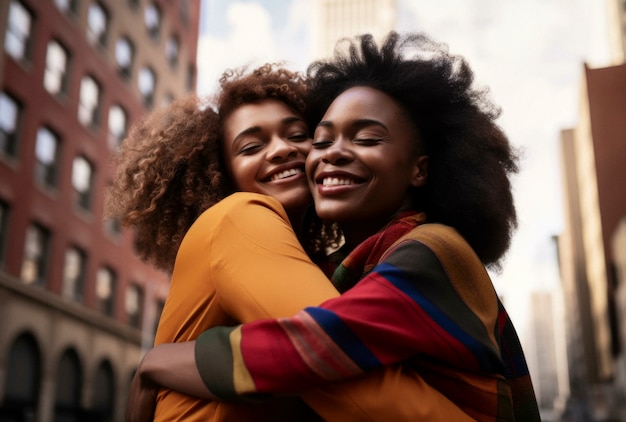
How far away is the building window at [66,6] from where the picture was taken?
86.0 ft

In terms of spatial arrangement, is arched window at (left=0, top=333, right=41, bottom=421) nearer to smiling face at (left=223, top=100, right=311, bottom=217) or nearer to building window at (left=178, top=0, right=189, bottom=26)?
smiling face at (left=223, top=100, right=311, bottom=217)

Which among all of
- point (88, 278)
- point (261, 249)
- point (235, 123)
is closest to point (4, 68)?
point (88, 278)

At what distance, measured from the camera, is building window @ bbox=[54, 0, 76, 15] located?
86.0 feet

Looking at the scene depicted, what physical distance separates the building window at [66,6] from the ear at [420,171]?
25724 millimetres

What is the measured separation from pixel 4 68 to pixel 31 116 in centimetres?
186

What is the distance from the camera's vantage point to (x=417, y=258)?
2.24 m

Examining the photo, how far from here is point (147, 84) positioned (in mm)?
34188

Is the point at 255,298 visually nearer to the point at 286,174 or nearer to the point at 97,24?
the point at 286,174

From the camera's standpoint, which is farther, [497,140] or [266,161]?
[266,161]

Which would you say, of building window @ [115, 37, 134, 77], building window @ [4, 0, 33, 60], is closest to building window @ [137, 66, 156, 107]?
building window @ [115, 37, 134, 77]

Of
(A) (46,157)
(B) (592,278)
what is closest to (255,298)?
(A) (46,157)

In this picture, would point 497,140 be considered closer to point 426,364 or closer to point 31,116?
point 426,364

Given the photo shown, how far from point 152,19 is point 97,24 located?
19.4ft

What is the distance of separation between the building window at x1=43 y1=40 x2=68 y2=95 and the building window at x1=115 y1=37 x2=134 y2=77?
4.41m
